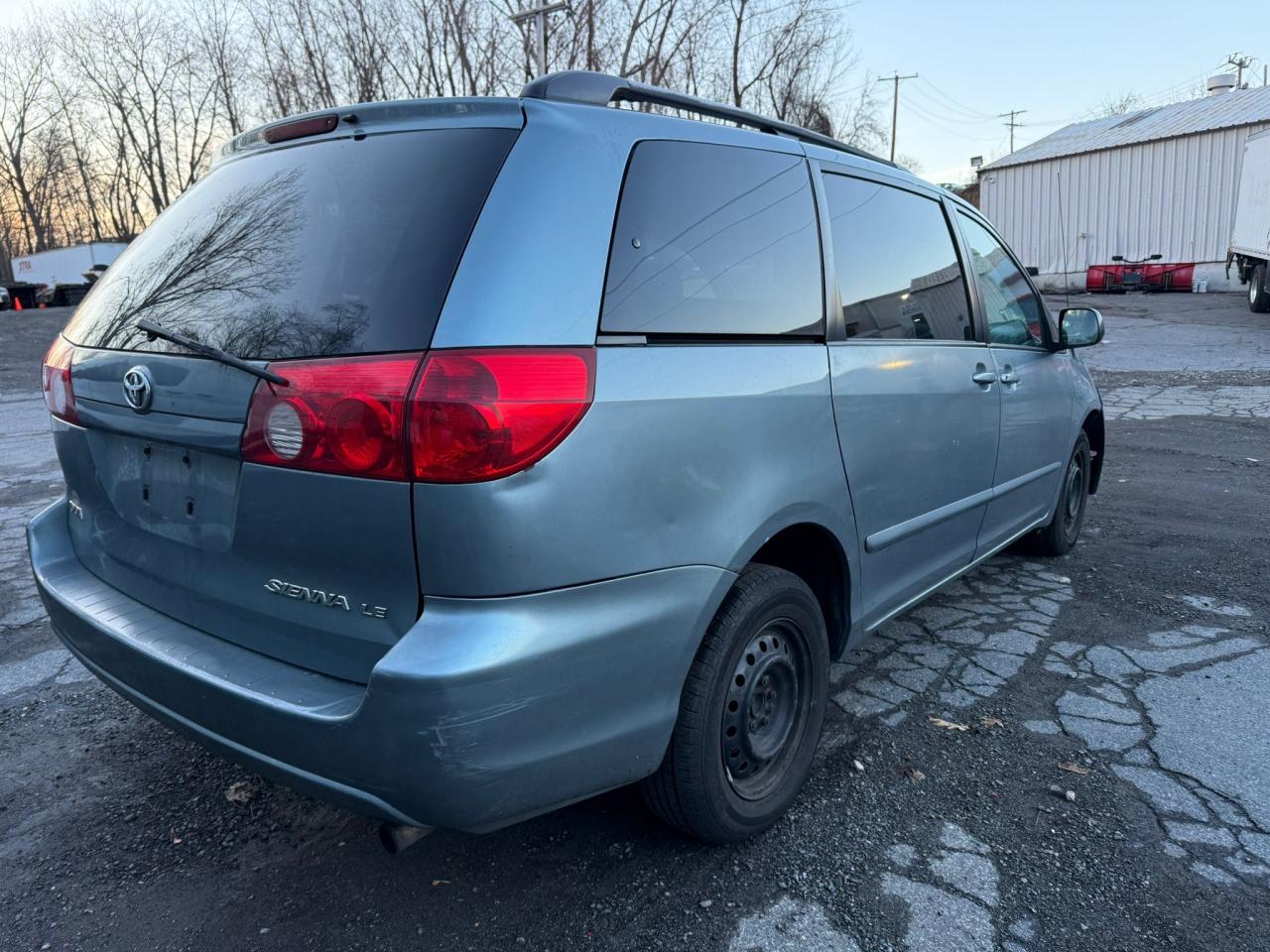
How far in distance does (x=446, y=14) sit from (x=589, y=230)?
24.0 m

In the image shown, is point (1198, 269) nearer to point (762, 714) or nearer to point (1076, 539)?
point (1076, 539)

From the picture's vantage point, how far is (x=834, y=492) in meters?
2.37

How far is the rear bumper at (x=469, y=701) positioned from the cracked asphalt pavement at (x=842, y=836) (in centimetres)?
46

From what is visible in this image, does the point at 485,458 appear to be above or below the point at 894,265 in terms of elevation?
below

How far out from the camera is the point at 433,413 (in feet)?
5.23

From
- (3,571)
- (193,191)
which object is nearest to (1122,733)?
(193,191)

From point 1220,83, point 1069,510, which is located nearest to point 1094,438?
point 1069,510

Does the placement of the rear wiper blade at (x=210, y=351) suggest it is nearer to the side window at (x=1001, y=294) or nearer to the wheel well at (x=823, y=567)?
the wheel well at (x=823, y=567)

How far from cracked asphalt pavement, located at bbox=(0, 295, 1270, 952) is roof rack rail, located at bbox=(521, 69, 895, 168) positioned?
184cm

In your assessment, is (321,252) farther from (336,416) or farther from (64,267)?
(64,267)

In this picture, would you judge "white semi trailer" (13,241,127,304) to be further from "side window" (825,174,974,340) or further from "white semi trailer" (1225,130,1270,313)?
"side window" (825,174,974,340)


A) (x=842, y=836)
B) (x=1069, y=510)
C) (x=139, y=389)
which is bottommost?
(x=842, y=836)

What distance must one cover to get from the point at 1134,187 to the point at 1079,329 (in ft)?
97.4

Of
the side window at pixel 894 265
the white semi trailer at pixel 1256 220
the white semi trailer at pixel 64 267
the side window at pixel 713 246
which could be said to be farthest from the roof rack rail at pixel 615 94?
the white semi trailer at pixel 64 267
